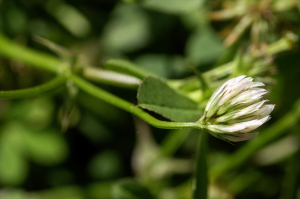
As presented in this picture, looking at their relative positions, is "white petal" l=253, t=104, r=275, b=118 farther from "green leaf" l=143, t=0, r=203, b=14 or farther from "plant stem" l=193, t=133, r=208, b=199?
"green leaf" l=143, t=0, r=203, b=14

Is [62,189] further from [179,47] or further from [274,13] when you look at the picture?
[274,13]

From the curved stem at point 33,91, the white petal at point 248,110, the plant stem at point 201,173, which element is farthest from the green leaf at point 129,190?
the white petal at point 248,110

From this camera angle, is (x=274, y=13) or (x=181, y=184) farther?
(x=181, y=184)

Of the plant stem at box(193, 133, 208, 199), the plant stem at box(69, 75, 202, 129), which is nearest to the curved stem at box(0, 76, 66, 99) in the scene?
the plant stem at box(69, 75, 202, 129)

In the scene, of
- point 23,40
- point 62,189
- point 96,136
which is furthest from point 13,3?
point 62,189

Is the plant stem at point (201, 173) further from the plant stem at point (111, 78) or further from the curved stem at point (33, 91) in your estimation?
the curved stem at point (33, 91)

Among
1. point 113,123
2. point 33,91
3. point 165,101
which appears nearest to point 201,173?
point 165,101

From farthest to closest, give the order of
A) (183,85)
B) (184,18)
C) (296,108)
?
(184,18) < (296,108) < (183,85)
